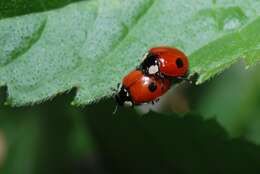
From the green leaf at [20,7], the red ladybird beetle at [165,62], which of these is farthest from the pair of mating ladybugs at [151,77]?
the green leaf at [20,7]

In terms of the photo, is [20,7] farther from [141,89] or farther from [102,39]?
[141,89]

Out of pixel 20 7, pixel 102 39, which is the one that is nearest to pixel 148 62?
pixel 102 39

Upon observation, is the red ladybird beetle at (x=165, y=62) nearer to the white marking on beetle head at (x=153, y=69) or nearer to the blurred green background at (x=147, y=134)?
the white marking on beetle head at (x=153, y=69)

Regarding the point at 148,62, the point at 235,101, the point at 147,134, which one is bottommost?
the point at 235,101

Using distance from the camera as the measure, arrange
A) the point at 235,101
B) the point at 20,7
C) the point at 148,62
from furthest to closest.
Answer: the point at 235,101 < the point at 148,62 < the point at 20,7

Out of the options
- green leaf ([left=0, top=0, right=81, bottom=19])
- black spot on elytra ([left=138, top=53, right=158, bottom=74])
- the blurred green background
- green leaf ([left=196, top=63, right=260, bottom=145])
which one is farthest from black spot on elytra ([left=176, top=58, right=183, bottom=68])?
green leaf ([left=196, top=63, right=260, bottom=145])

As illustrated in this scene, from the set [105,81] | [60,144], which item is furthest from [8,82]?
[60,144]
